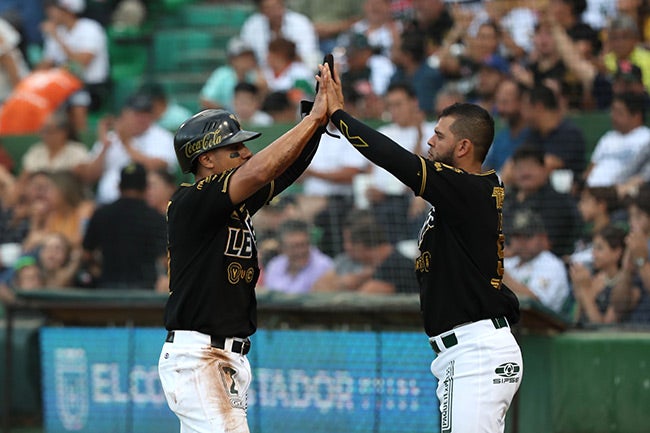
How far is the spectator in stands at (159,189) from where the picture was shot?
34.9ft

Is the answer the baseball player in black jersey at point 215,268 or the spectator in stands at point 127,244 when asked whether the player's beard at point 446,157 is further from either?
the spectator in stands at point 127,244

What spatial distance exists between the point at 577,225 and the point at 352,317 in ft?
7.38

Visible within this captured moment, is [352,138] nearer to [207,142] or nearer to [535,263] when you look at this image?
Answer: [207,142]

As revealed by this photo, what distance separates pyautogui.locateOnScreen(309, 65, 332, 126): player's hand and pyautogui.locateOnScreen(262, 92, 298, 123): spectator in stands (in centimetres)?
570

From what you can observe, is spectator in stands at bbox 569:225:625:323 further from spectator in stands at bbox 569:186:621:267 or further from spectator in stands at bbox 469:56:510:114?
spectator in stands at bbox 469:56:510:114

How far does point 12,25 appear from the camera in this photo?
14031 mm

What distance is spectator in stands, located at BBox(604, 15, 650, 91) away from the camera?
33.6 ft

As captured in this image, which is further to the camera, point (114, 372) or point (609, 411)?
point (114, 372)

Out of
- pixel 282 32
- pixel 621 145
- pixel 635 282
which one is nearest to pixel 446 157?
pixel 635 282

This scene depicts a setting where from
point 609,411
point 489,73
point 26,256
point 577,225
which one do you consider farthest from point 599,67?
point 26,256

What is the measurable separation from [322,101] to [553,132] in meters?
5.03

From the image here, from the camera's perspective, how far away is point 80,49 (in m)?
13.4

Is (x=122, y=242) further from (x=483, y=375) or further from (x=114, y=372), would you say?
(x=483, y=375)

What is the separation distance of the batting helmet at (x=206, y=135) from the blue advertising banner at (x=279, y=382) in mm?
3163
